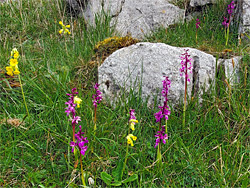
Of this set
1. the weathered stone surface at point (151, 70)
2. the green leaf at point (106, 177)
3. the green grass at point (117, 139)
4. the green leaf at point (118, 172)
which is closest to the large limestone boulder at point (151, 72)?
the weathered stone surface at point (151, 70)

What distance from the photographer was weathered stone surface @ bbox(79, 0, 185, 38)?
475cm

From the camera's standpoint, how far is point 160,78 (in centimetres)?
268

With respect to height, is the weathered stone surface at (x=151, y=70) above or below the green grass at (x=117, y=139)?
above

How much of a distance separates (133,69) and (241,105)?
46.3 inches

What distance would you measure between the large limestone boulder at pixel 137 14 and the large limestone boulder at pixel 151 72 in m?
1.86

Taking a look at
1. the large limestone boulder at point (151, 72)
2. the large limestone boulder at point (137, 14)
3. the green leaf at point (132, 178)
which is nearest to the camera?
the green leaf at point (132, 178)

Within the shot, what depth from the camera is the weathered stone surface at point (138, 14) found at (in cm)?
475

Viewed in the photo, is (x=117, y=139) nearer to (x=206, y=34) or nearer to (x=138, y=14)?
(x=206, y=34)

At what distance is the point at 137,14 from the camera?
194 inches

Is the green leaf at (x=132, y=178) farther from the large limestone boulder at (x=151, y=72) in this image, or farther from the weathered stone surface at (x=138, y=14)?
the weathered stone surface at (x=138, y=14)

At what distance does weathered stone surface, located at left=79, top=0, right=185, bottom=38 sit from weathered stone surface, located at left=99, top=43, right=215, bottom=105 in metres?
1.86

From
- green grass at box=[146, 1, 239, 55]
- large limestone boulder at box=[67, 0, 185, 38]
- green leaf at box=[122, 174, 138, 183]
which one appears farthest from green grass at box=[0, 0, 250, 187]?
large limestone boulder at box=[67, 0, 185, 38]

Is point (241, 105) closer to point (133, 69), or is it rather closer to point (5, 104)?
point (133, 69)

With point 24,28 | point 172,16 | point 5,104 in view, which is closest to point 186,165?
point 5,104
